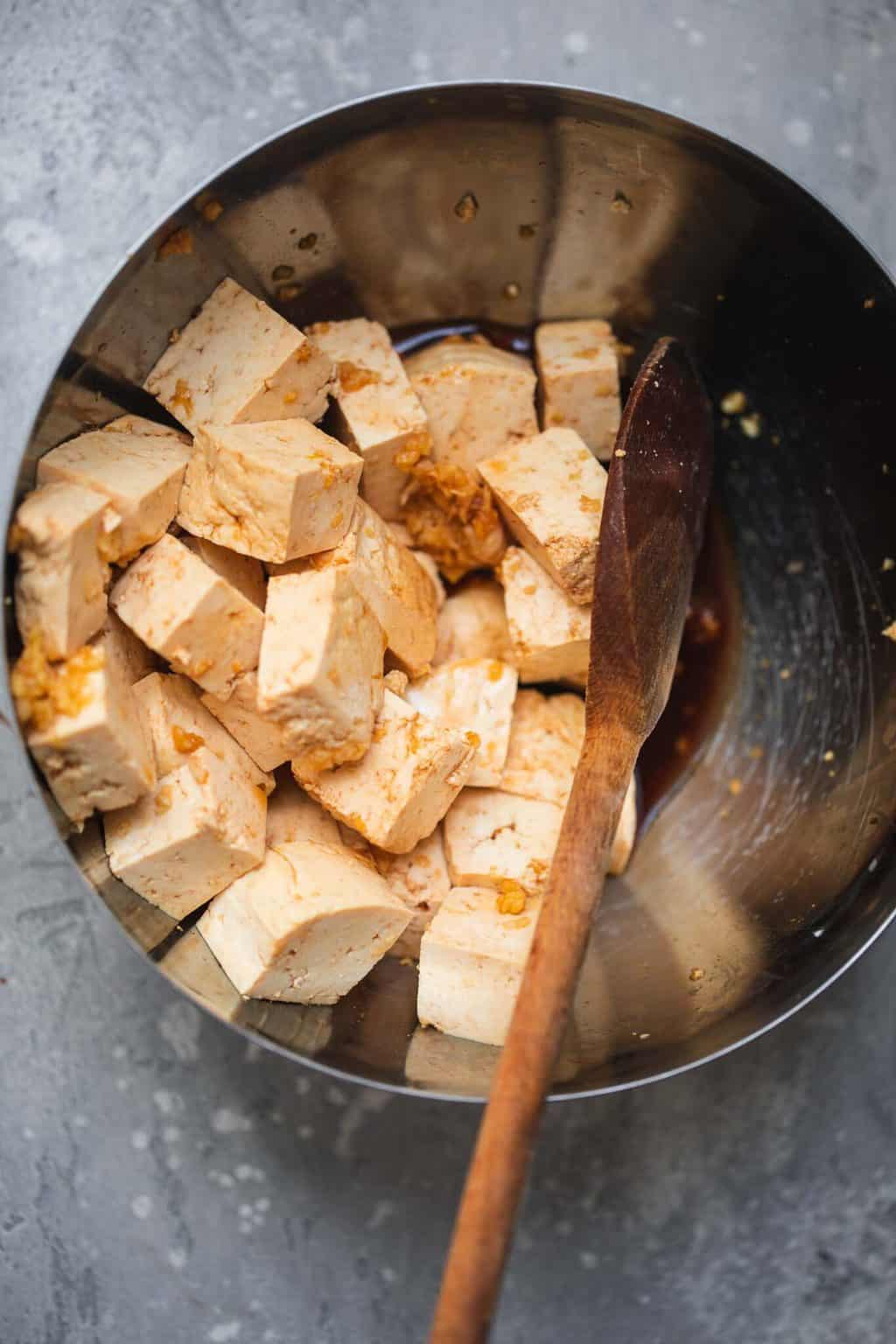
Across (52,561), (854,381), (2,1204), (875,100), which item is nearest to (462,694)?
(52,561)

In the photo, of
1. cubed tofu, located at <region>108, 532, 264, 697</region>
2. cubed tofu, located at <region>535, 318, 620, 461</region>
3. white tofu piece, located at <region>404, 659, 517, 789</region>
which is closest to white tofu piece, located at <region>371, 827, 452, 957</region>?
white tofu piece, located at <region>404, 659, 517, 789</region>

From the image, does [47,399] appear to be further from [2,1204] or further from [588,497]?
[2,1204]

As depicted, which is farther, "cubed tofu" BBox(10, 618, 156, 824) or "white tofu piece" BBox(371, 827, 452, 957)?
"white tofu piece" BBox(371, 827, 452, 957)

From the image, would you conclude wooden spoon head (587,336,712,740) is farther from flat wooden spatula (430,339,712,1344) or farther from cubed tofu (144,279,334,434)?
cubed tofu (144,279,334,434)

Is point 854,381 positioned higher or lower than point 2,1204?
higher

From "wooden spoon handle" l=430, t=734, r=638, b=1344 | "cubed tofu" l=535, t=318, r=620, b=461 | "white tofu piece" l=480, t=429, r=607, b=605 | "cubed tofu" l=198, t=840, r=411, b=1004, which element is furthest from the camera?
"cubed tofu" l=535, t=318, r=620, b=461

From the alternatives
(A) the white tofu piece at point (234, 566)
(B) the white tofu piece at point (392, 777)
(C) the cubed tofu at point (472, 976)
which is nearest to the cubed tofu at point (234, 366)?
(A) the white tofu piece at point (234, 566)
